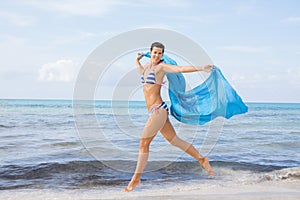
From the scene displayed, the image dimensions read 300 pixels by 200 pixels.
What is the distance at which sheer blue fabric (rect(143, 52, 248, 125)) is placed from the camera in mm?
6305

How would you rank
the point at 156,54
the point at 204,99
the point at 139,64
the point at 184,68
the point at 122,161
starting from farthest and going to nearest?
the point at 122,161, the point at 204,99, the point at 139,64, the point at 156,54, the point at 184,68

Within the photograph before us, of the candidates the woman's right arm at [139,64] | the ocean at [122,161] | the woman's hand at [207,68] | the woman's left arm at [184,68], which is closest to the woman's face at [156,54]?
the woman's left arm at [184,68]

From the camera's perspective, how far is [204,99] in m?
6.68

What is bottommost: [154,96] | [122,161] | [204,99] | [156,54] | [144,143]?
[122,161]

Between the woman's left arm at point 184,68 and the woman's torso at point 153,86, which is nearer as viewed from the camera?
the woman's left arm at point 184,68

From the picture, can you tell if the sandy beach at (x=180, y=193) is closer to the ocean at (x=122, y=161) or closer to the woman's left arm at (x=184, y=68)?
the ocean at (x=122, y=161)

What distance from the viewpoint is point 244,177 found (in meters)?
8.84

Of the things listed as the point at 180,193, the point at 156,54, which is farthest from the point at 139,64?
the point at 180,193

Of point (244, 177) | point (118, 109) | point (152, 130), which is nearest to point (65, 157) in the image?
point (118, 109)

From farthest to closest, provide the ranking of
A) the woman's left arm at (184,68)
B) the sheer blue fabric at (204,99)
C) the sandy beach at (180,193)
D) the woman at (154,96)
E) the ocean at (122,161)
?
the ocean at (122,161) < the sheer blue fabric at (204,99) < the sandy beach at (180,193) < the woman at (154,96) < the woman's left arm at (184,68)

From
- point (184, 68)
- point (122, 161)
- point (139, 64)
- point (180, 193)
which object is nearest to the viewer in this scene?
point (184, 68)

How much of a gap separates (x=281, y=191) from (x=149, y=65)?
2997 millimetres

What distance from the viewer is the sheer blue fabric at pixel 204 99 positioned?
6.30 metres

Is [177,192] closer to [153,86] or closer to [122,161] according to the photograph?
[153,86]
